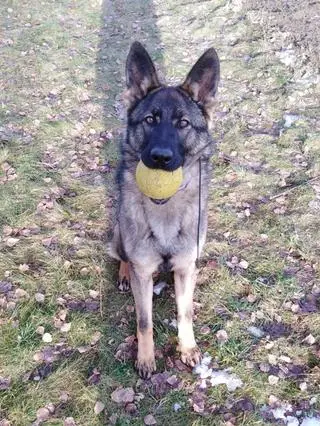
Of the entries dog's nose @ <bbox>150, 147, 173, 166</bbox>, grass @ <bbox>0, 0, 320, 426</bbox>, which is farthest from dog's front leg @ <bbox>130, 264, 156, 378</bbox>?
dog's nose @ <bbox>150, 147, 173, 166</bbox>

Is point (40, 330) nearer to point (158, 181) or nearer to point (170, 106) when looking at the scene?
point (158, 181)

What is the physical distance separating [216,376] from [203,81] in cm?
215

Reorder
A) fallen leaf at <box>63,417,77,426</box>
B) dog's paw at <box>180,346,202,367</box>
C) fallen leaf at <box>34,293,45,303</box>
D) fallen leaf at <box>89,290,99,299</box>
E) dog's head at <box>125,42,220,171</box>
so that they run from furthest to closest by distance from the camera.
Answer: fallen leaf at <box>89,290,99,299</box>, fallen leaf at <box>34,293,45,303</box>, dog's paw at <box>180,346,202,367</box>, fallen leaf at <box>63,417,77,426</box>, dog's head at <box>125,42,220,171</box>

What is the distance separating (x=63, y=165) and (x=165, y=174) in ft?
10.4

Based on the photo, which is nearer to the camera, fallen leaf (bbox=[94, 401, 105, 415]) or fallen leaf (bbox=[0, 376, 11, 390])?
fallen leaf (bbox=[94, 401, 105, 415])

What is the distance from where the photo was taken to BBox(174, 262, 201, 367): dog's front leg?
345 cm

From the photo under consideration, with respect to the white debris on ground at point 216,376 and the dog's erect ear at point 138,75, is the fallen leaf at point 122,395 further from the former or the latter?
the dog's erect ear at point 138,75

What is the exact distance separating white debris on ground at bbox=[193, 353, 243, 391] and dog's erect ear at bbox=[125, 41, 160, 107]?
6.67ft

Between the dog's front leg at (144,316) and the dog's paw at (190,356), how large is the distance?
245 millimetres

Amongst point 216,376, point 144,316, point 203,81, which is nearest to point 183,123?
point 203,81

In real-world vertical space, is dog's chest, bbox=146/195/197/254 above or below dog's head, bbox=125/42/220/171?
below

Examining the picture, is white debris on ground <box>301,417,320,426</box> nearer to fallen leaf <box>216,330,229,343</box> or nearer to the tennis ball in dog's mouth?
fallen leaf <box>216,330,229,343</box>

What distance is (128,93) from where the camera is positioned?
3.28m

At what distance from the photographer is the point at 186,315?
3.52 meters
